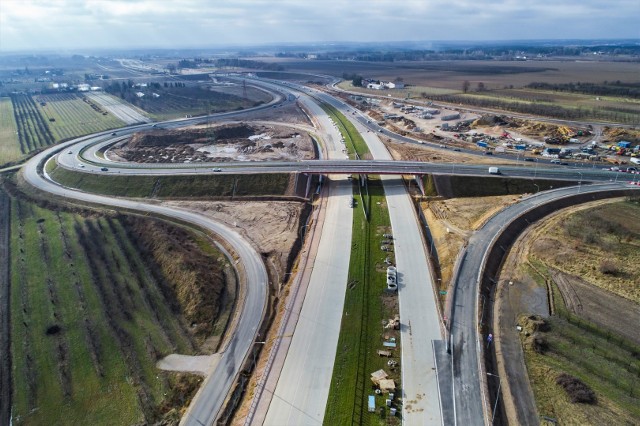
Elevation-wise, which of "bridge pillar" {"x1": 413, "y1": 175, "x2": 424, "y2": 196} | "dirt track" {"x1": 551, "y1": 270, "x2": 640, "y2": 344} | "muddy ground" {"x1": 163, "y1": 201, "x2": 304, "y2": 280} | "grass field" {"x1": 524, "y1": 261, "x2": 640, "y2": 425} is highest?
"bridge pillar" {"x1": 413, "y1": 175, "x2": 424, "y2": 196}

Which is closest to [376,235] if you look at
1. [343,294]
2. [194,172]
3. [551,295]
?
[343,294]

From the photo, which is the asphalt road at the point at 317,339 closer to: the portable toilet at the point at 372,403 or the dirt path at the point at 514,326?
the portable toilet at the point at 372,403

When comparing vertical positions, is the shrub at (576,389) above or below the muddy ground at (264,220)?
below

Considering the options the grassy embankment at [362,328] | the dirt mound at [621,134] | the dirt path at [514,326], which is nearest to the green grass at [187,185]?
the grassy embankment at [362,328]

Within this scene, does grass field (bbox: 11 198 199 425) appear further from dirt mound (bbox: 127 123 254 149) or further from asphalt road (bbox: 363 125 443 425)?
dirt mound (bbox: 127 123 254 149)

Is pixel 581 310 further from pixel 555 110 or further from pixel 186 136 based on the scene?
pixel 555 110

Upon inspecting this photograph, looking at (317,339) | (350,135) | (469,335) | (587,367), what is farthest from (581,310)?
(350,135)

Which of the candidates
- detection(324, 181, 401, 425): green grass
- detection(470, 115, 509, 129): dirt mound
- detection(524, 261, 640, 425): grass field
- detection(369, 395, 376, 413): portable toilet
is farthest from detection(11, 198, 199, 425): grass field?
detection(470, 115, 509, 129): dirt mound
